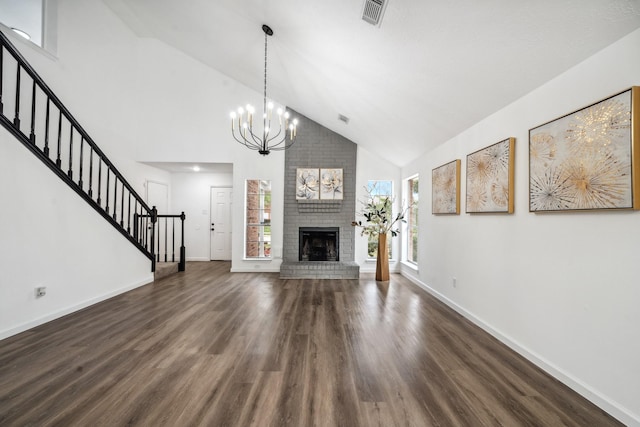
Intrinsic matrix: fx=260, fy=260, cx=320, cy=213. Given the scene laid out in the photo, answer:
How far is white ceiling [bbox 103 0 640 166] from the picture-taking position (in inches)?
67.0

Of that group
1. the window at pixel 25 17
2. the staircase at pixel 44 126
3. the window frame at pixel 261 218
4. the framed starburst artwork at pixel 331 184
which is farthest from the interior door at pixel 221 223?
the window at pixel 25 17

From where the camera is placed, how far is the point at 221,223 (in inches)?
273

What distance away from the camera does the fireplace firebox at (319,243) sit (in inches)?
223

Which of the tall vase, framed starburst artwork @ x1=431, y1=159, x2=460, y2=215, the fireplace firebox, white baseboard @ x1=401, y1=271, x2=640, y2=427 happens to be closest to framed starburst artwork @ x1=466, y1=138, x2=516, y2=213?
framed starburst artwork @ x1=431, y1=159, x2=460, y2=215

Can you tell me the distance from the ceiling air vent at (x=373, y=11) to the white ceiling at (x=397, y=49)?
0.21 ft

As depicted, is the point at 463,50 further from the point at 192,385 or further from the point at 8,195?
the point at 8,195

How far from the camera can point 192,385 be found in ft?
5.84

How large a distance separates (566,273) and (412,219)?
351 centimetres

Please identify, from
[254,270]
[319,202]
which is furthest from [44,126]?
[319,202]

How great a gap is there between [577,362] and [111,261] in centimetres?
517

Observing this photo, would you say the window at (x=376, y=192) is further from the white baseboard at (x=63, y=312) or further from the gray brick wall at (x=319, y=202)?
the white baseboard at (x=63, y=312)

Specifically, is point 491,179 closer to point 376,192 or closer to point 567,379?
point 567,379

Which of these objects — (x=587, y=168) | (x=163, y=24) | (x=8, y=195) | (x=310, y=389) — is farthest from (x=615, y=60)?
(x=163, y=24)

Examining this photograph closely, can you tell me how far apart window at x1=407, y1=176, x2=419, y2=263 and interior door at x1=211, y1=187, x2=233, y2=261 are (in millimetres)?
4500
